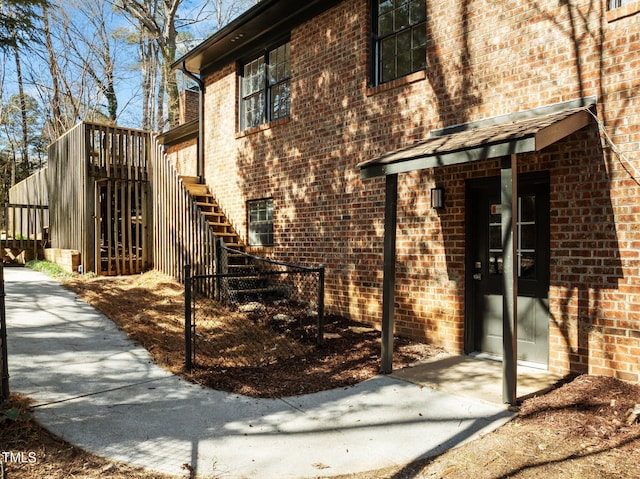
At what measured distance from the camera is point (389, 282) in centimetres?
527

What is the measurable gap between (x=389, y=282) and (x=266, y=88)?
5979 millimetres

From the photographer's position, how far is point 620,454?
3.25 m

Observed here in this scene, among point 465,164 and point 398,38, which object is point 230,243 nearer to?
point 398,38

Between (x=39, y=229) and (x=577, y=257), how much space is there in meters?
17.2

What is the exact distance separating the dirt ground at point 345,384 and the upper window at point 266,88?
183 inches

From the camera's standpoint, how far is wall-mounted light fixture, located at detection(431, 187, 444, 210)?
6.05 meters

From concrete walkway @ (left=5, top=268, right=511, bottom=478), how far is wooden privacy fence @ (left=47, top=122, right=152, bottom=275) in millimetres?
5690

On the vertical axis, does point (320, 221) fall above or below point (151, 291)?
above

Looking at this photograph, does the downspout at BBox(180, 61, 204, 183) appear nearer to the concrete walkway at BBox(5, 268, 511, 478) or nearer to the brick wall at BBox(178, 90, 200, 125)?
the brick wall at BBox(178, 90, 200, 125)

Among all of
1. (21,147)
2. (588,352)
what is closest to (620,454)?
(588,352)

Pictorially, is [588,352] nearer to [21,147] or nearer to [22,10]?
[22,10]

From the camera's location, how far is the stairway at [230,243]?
8.56 meters

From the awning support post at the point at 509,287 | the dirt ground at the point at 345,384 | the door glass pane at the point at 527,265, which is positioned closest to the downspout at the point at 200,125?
the dirt ground at the point at 345,384

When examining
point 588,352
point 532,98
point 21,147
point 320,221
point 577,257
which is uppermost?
point 21,147
